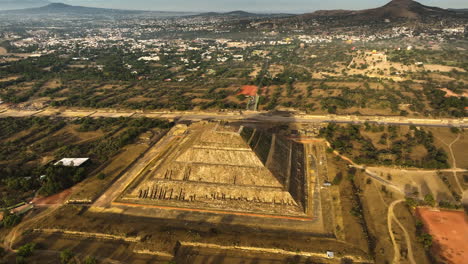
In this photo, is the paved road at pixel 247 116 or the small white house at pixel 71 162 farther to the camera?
the paved road at pixel 247 116

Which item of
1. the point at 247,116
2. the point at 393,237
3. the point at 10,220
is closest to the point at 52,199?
the point at 10,220

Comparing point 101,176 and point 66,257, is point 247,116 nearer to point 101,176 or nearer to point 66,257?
point 101,176

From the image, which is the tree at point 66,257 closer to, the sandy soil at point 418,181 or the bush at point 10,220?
the bush at point 10,220

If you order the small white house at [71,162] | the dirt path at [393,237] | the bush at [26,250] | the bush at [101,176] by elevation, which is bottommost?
the bush at [26,250]

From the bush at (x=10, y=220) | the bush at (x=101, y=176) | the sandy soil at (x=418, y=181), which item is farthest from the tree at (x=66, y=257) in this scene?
the sandy soil at (x=418, y=181)

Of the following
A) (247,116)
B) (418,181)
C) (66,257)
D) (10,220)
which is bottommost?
Result: (10,220)
